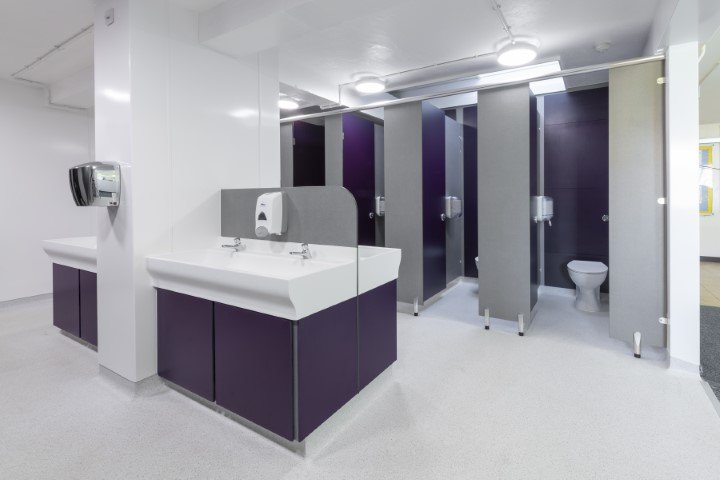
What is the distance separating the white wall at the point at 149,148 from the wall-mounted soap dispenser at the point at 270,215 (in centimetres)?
55

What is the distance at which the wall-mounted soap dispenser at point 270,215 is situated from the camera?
2494 millimetres

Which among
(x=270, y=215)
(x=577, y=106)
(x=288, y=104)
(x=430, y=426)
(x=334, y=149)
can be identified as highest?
(x=288, y=104)

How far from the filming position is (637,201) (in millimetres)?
2824

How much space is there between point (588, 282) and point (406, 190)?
2.14 m

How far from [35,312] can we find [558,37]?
6108mm

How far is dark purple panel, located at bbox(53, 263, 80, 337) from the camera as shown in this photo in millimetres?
3191

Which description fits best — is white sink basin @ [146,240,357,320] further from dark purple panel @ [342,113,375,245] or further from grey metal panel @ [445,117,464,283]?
grey metal panel @ [445,117,464,283]

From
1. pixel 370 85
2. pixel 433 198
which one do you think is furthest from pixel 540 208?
pixel 370 85

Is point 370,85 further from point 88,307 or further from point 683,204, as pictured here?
point 88,307

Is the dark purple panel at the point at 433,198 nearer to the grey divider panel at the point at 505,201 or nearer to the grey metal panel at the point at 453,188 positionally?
the grey metal panel at the point at 453,188

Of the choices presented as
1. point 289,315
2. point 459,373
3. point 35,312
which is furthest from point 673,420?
point 35,312

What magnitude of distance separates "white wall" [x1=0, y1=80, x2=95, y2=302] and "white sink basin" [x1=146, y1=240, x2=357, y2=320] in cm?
343

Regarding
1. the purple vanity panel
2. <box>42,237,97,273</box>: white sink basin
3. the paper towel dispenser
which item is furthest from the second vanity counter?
the purple vanity panel

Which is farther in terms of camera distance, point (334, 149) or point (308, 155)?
point (308, 155)
